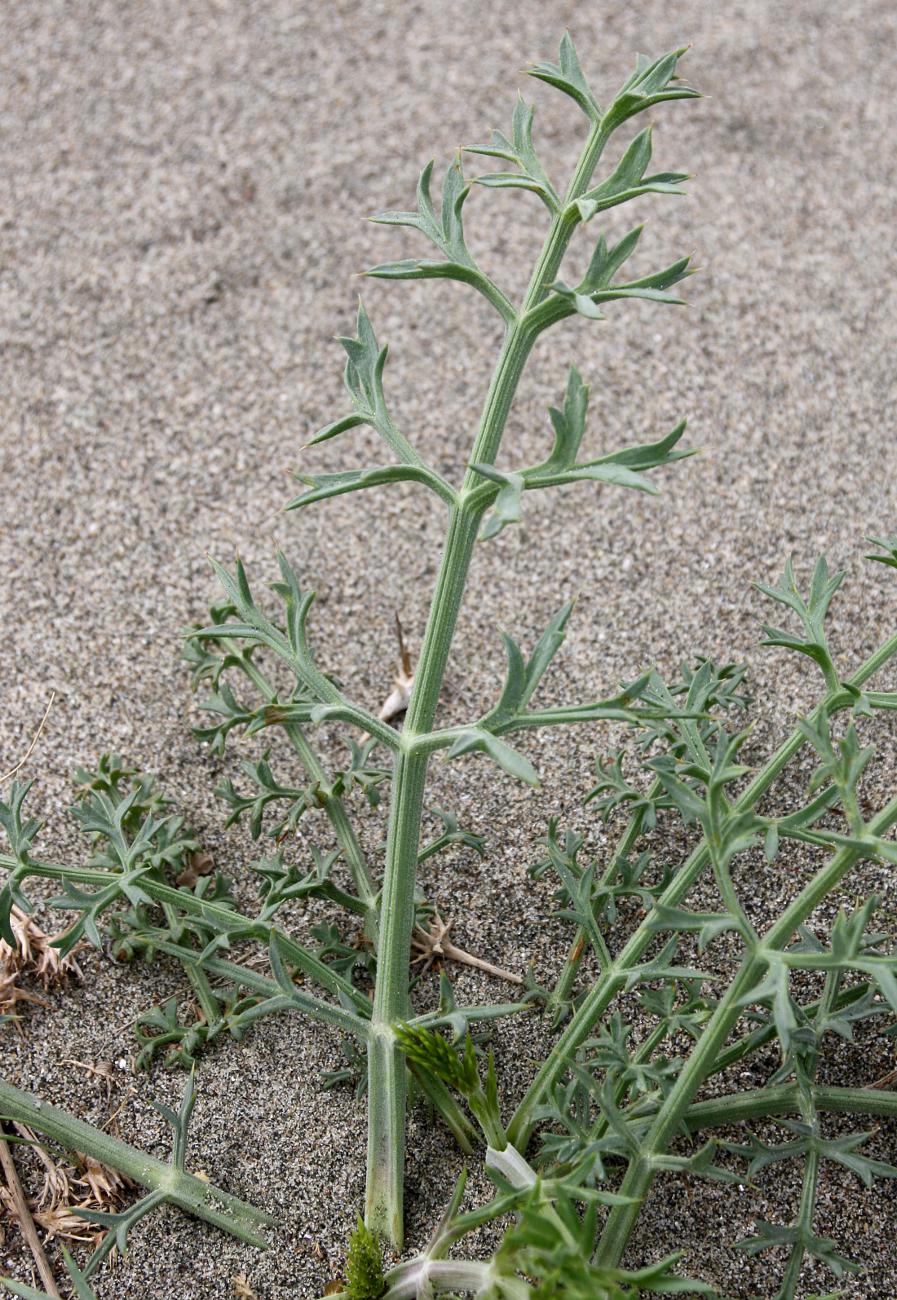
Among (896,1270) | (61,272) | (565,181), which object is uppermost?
(565,181)

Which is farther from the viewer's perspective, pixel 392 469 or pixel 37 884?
pixel 37 884

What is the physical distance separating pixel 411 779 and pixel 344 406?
117cm

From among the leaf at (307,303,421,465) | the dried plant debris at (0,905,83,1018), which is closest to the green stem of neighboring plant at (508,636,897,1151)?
the leaf at (307,303,421,465)

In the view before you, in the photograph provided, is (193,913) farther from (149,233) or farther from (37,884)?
(149,233)

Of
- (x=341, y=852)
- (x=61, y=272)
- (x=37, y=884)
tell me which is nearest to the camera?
(x=341, y=852)

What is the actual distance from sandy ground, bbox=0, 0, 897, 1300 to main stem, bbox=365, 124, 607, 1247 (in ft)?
0.30

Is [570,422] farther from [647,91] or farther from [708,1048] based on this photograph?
[708,1048]

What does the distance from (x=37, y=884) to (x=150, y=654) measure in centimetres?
41

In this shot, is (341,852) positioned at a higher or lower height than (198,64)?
lower

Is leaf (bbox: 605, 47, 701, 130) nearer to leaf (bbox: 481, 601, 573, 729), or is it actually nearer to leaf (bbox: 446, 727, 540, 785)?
leaf (bbox: 481, 601, 573, 729)

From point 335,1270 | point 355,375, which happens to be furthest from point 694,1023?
point 355,375

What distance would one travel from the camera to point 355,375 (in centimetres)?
135

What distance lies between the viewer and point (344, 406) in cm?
235

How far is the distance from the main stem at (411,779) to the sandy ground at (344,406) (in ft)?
0.30
